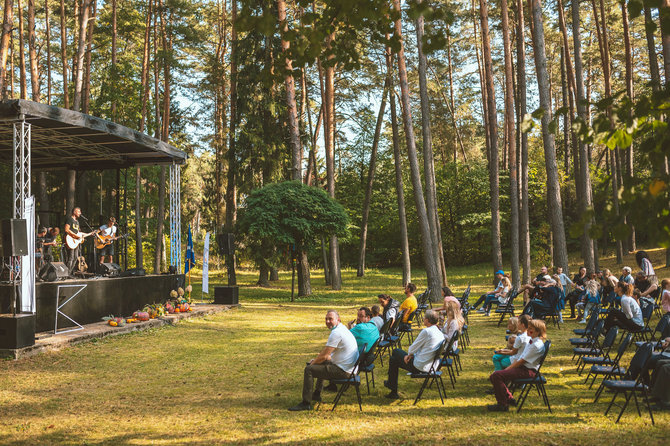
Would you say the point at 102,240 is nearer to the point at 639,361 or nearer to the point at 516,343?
the point at 516,343

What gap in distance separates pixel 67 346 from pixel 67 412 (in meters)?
4.28

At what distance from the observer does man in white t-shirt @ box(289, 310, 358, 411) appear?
6.16 meters

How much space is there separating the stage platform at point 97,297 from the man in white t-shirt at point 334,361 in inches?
270

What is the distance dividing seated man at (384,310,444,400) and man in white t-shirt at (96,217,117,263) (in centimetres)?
1118

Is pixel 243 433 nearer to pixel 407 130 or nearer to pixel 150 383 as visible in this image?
pixel 150 383

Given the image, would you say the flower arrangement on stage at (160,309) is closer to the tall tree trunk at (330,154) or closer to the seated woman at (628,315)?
the tall tree trunk at (330,154)

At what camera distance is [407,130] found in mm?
18531

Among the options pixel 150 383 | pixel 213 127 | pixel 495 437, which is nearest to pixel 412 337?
pixel 150 383

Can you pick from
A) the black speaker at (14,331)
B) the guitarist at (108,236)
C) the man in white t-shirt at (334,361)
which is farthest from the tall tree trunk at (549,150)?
the black speaker at (14,331)

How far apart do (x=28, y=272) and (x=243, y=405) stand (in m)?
5.64

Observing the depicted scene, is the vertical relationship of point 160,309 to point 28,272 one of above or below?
below

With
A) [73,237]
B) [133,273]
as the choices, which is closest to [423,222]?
[133,273]

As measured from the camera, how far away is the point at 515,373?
19.7 feet

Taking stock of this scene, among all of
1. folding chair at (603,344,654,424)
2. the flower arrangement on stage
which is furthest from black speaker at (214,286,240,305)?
folding chair at (603,344,654,424)
